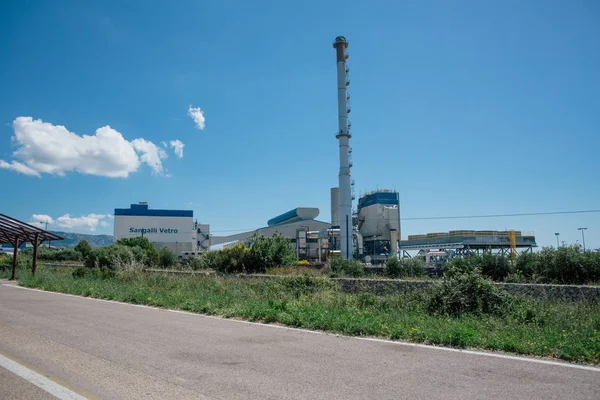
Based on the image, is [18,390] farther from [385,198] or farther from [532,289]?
[385,198]

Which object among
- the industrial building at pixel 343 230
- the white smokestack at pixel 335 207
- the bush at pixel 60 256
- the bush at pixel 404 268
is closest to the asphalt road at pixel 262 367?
the bush at pixel 404 268

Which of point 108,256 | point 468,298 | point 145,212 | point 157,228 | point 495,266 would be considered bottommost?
point 468,298

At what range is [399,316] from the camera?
361 inches

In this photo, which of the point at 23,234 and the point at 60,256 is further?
the point at 60,256

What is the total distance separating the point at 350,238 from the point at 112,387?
154 feet

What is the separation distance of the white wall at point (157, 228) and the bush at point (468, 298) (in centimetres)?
8241

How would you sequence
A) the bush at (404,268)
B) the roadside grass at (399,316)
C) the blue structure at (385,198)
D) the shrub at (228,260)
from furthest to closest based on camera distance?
the blue structure at (385,198)
the shrub at (228,260)
the bush at (404,268)
the roadside grass at (399,316)

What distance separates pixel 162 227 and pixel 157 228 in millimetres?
1041

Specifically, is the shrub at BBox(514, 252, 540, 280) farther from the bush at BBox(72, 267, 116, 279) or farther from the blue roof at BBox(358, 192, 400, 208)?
the blue roof at BBox(358, 192, 400, 208)

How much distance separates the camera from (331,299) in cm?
1212

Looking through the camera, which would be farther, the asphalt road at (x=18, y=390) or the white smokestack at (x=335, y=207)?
the white smokestack at (x=335, y=207)

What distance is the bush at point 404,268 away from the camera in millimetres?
20016

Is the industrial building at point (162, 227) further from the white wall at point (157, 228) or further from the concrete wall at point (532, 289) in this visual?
the concrete wall at point (532, 289)

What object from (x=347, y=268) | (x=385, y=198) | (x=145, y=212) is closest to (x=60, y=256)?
(x=145, y=212)
